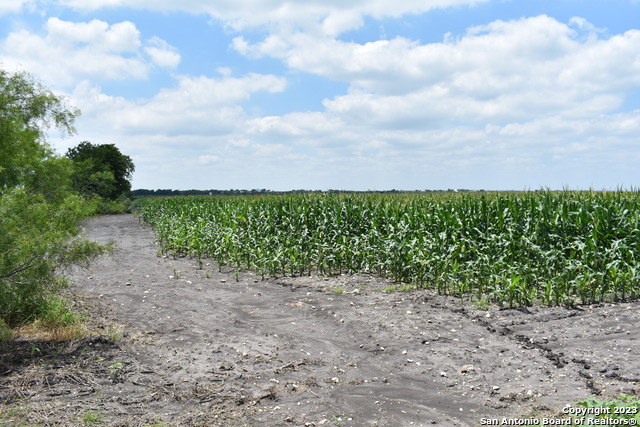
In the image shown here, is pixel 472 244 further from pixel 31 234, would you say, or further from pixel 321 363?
pixel 31 234

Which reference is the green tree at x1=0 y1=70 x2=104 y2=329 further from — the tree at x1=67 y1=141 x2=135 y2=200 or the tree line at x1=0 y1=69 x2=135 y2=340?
the tree at x1=67 y1=141 x2=135 y2=200

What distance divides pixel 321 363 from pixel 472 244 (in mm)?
6068

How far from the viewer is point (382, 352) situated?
6.94 m

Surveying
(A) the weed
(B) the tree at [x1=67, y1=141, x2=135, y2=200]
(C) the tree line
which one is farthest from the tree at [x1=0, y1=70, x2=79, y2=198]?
(B) the tree at [x1=67, y1=141, x2=135, y2=200]

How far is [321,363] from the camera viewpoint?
21.3 feet

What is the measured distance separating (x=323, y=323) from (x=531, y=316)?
138 inches

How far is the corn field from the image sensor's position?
31.3 ft

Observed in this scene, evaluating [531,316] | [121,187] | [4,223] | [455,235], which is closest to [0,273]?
[4,223]

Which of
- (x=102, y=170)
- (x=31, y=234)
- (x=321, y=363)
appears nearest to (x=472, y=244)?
(x=321, y=363)

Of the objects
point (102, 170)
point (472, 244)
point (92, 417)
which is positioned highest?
point (102, 170)

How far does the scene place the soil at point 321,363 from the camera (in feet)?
16.4

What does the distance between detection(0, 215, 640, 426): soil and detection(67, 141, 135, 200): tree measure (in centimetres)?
5583

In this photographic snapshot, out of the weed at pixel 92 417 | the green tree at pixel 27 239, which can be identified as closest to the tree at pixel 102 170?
the green tree at pixel 27 239

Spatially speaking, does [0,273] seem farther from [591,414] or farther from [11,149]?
[591,414]
